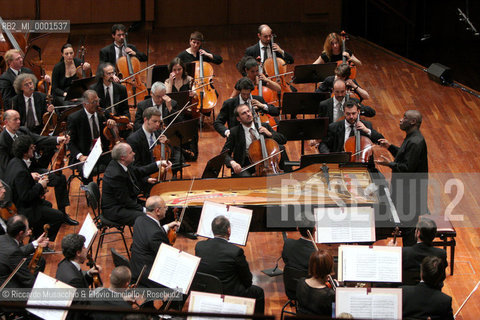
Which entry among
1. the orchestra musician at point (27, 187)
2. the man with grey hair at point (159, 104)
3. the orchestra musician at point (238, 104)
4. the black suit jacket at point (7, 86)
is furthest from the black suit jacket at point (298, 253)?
the black suit jacket at point (7, 86)

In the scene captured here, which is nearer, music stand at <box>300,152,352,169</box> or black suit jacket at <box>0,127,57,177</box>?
music stand at <box>300,152,352,169</box>

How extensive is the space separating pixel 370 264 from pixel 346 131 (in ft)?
8.16

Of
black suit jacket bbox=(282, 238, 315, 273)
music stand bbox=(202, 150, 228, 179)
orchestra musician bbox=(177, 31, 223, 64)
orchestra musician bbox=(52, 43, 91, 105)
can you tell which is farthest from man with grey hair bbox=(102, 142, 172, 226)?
orchestra musician bbox=(177, 31, 223, 64)

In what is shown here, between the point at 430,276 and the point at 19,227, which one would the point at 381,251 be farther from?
the point at 19,227

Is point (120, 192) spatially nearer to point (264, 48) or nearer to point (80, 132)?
point (80, 132)

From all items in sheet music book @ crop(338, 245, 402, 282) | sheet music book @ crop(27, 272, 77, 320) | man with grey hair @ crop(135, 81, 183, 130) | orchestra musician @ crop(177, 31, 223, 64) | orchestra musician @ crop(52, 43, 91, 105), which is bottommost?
sheet music book @ crop(27, 272, 77, 320)

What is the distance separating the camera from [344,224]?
5.14 m

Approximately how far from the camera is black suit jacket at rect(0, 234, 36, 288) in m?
4.87

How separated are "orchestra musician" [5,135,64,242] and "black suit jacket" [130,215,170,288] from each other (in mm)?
1252

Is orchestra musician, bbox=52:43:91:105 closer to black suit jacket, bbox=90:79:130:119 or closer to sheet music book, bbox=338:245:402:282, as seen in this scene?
black suit jacket, bbox=90:79:130:119

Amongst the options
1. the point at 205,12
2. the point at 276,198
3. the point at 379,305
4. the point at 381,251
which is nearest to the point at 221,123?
the point at 276,198

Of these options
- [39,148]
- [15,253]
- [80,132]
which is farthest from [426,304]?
[39,148]

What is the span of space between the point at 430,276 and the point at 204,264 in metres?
1.60

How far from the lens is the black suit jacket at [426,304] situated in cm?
446
